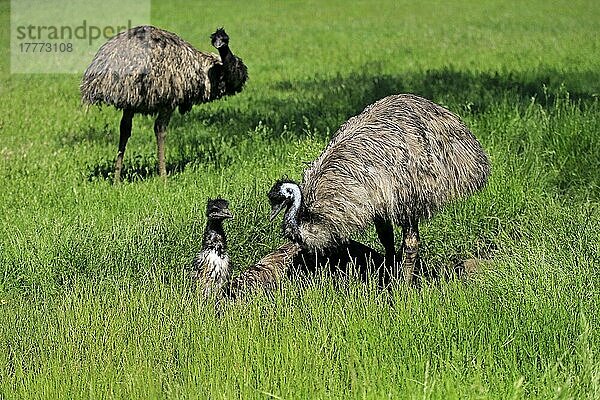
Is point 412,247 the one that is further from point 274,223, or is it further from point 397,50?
point 397,50

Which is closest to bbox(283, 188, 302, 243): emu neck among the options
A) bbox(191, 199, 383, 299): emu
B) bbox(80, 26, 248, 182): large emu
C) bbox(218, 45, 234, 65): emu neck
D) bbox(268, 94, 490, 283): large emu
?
bbox(268, 94, 490, 283): large emu

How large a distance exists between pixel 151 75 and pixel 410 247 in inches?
145

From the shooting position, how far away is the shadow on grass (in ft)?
34.4

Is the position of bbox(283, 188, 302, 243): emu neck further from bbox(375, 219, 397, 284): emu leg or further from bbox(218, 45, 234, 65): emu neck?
bbox(218, 45, 234, 65): emu neck

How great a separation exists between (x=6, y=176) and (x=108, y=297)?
15.0 feet

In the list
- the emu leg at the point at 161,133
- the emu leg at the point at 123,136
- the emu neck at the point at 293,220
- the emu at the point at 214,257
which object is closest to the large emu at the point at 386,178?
the emu neck at the point at 293,220

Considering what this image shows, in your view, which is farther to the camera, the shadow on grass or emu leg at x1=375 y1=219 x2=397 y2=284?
the shadow on grass

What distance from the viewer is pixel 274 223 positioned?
24.2 ft

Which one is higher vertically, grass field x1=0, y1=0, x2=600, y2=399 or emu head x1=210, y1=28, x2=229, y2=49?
emu head x1=210, y1=28, x2=229, y2=49

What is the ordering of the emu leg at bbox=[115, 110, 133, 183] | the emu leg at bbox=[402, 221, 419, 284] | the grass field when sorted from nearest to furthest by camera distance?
1. the grass field
2. the emu leg at bbox=[402, 221, 419, 284]
3. the emu leg at bbox=[115, 110, 133, 183]

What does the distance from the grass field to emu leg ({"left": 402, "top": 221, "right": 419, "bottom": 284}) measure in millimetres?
546

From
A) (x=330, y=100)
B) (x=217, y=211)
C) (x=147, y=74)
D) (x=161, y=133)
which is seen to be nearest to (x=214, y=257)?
(x=217, y=211)

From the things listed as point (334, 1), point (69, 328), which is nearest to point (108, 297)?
point (69, 328)

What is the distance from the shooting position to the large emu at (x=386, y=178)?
19.9ft
